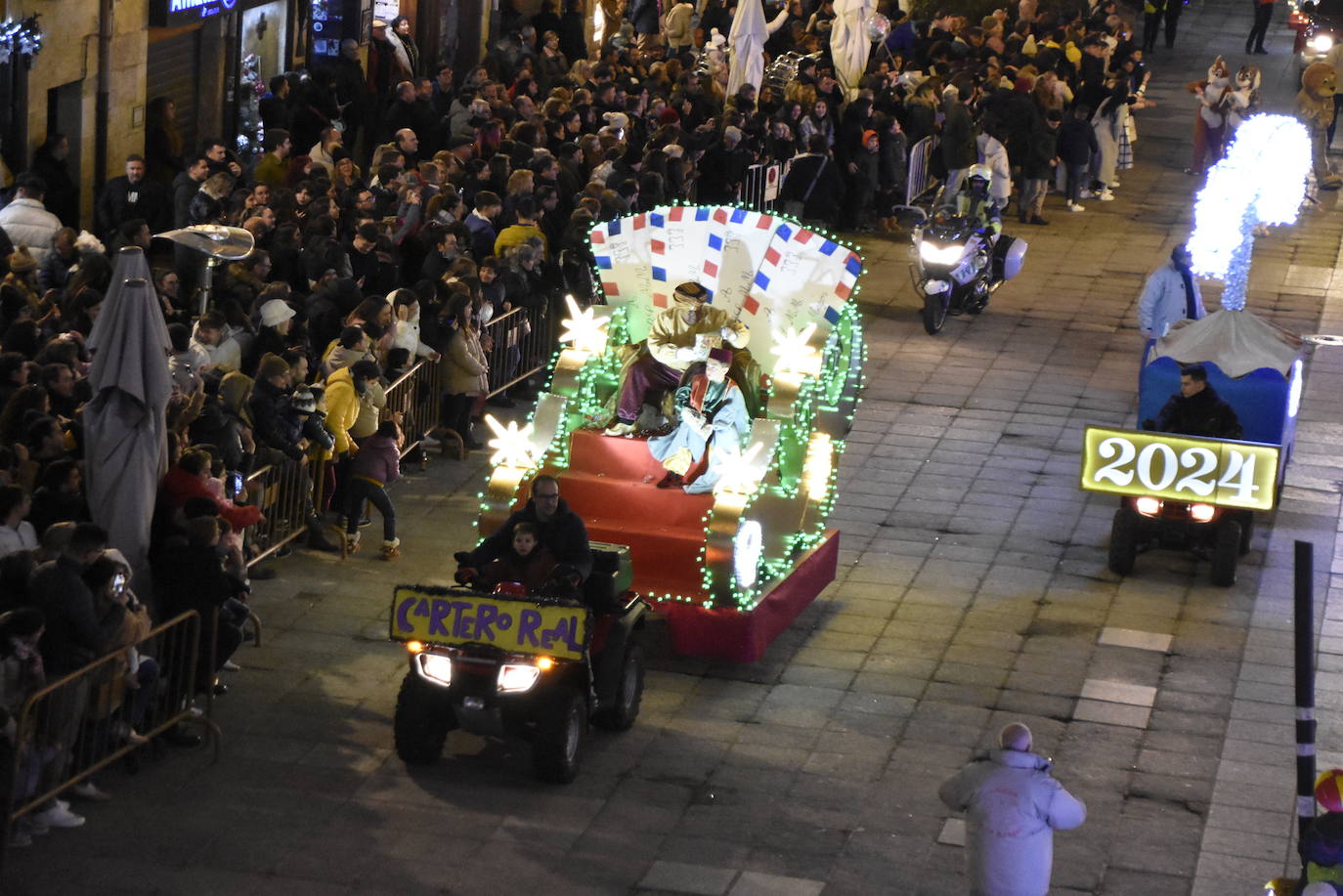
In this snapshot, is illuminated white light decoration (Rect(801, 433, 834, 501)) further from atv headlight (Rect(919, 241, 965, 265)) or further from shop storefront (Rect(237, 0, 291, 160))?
shop storefront (Rect(237, 0, 291, 160))

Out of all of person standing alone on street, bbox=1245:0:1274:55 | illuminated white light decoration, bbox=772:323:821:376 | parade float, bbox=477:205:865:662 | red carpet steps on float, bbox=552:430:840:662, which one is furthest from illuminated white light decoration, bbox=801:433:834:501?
person standing alone on street, bbox=1245:0:1274:55

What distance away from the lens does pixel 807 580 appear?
14.1 m

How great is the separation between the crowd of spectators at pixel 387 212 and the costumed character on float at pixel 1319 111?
7.46 feet

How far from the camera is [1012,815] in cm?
949

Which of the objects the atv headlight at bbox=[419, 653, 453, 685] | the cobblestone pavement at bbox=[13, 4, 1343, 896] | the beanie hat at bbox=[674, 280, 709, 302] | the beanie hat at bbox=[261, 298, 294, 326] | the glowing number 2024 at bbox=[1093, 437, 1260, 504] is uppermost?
the beanie hat at bbox=[674, 280, 709, 302]

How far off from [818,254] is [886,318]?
25.8 ft

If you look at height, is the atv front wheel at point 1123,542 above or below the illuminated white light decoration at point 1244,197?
below

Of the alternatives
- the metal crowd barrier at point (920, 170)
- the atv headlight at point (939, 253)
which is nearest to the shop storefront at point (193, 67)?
the atv headlight at point (939, 253)

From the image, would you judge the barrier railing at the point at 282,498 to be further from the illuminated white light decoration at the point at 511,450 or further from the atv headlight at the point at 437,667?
the atv headlight at the point at 437,667

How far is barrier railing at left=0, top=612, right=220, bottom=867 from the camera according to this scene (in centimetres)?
1026

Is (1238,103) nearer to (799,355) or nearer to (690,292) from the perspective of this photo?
(799,355)

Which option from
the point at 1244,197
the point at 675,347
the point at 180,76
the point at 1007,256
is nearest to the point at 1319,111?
the point at 1244,197

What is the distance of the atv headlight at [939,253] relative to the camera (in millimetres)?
21547

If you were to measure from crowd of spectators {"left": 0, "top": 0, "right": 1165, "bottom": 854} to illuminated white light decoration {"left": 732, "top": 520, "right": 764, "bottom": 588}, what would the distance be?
2.79 meters
